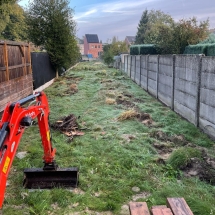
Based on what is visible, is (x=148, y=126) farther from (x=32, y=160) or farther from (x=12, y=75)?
(x=12, y=75)

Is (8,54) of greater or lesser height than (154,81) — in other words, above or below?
above

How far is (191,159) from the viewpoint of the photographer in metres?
4.49

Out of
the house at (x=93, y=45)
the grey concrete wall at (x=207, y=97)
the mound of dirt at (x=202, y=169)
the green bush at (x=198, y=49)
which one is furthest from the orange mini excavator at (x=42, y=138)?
the house at (x=93, y=45)

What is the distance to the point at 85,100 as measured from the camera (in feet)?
34.8

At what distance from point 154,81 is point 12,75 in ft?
18.4

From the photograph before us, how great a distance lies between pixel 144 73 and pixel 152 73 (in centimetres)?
182

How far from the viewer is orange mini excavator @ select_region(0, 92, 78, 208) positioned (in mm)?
2240

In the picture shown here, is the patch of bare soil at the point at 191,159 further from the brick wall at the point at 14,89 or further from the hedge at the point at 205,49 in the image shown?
the hedge at the point at 205,49

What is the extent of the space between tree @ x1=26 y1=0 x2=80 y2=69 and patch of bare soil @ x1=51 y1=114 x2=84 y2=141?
1136 centimetres

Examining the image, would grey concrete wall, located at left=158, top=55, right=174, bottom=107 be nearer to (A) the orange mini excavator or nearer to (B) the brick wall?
(B) the brick wall

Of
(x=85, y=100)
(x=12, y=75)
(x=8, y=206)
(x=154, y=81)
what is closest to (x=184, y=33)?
(x=154, y=81)

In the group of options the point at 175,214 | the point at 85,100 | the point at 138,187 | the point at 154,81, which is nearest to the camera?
the point at 175,214

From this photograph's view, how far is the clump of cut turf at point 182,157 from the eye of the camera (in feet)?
14.4

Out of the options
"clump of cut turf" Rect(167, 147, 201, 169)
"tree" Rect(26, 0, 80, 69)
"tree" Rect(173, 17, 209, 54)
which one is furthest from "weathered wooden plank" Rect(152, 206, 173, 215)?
"tree" Rect(26, 0, 80, 69)
